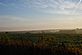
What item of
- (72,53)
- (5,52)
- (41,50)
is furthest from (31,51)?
(72,53)

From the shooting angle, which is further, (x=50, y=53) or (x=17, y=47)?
(x=17, y=47)

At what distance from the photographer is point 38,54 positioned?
15547 millimetres

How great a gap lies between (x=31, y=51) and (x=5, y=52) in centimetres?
190

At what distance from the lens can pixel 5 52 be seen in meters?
16.2

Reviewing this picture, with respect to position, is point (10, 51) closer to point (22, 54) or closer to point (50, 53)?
point (22, 54)

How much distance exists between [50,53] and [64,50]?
1199 mm

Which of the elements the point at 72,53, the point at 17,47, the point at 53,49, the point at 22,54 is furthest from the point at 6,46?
the point at 72,53

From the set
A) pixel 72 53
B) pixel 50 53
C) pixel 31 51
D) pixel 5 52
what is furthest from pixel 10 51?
pixel 72 53

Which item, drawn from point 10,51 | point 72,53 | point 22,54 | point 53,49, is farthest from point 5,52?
point 72,53

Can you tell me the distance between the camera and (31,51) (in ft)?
52.6

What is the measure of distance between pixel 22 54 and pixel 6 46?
8.06ft

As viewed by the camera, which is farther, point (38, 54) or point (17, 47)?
point (17, 47)

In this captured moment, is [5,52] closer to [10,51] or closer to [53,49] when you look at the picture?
[10,51]

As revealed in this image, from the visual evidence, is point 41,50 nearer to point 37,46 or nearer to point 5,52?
point 37,46
